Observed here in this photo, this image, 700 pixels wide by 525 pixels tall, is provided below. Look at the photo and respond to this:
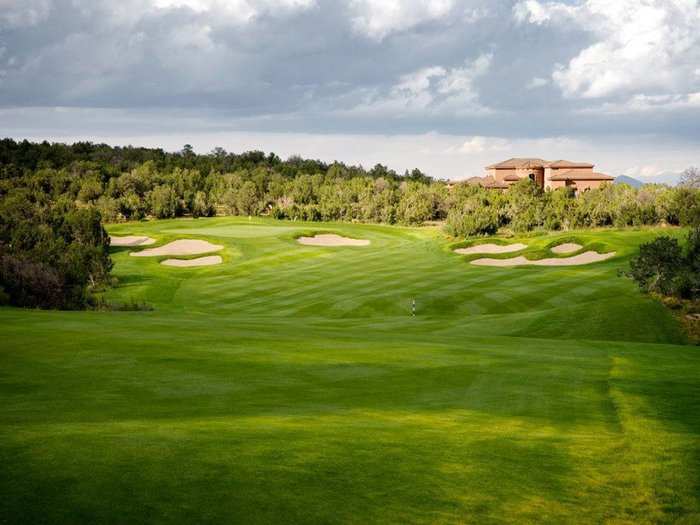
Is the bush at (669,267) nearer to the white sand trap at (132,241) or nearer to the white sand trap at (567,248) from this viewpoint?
the white sand trap at (567,248)

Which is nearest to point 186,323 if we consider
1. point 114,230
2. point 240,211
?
point 114,230

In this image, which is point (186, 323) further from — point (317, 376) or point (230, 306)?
point (230, 306)

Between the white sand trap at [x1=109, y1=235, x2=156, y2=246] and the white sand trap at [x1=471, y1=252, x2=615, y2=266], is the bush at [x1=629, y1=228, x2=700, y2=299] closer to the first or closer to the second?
the white sand trap at [x1=471, y1=252, x2=615, y2=266]

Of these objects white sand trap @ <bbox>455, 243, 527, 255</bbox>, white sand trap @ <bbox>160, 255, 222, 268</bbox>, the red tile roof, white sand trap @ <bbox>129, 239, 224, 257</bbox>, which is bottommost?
white sand trap @ <bbox>160, 255, 222, 268</bbox>

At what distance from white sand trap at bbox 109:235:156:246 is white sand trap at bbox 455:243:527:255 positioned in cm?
3511

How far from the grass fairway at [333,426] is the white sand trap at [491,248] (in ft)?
148

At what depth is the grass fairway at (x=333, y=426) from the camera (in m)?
8.05

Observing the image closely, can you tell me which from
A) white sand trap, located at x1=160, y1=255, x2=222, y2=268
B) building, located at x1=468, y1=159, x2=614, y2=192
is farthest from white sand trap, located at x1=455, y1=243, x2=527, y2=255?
building, located at x1=468, y1=159, x2=614, y2=192

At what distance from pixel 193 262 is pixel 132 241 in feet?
52.4

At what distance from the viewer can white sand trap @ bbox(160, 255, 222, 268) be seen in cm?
7425

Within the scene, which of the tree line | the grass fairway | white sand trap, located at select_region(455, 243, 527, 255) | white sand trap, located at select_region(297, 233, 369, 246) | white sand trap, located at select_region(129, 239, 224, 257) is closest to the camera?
the grass fairway

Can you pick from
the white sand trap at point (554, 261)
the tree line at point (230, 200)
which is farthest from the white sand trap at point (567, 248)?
the tree line at point (230, 200)

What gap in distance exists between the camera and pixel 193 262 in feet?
247

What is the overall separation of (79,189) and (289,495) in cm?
12815
